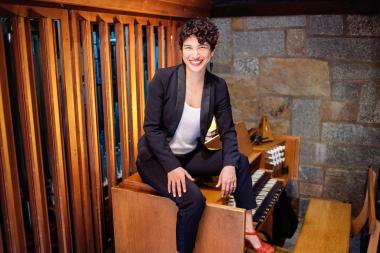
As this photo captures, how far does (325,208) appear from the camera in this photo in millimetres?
3881

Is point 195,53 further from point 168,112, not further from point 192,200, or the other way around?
point 192,200

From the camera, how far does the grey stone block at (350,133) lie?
4137 millimetres

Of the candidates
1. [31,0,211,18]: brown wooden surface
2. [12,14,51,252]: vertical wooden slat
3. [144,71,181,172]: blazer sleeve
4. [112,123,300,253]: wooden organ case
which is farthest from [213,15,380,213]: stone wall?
[12,14,51,252]: vertical wooden slat

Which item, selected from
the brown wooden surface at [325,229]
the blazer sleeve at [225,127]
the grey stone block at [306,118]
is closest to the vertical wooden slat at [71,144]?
the blazer sleeve at [225,127]

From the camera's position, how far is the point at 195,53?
2533mm

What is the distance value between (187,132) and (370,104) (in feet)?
7.44

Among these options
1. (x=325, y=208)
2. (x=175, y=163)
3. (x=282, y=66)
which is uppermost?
(x=282, y=66)

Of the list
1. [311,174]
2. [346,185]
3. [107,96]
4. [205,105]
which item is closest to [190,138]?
[205,105]

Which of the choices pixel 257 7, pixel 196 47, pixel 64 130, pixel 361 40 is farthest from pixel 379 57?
pixel 64 130

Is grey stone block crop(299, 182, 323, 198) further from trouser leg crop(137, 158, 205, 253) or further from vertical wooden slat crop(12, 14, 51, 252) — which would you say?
vertical wooden slat crop(12, 14, 51, 252)

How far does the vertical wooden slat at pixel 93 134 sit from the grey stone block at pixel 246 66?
207cm

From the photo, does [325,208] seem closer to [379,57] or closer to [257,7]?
[379,57]

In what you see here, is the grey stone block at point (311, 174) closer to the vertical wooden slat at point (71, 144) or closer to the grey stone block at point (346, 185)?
the grey stone block at point (346, 185)

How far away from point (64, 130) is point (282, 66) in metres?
2.50
